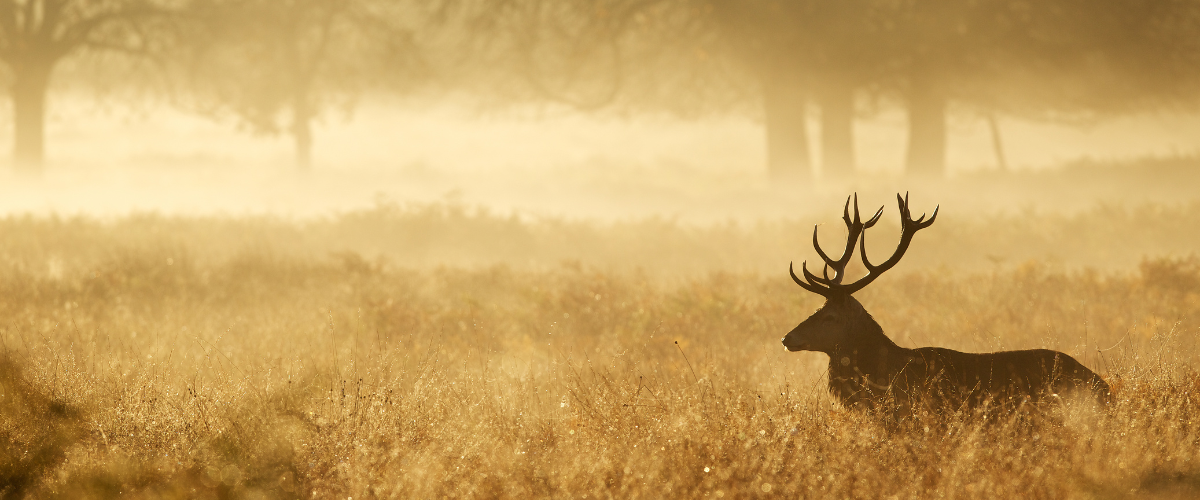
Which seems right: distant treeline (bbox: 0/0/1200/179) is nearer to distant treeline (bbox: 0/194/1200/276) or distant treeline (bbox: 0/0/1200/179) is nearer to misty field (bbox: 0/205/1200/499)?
distant treeline (bbox: 0/194/1200/276)

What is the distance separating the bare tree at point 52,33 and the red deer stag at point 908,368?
2086cm

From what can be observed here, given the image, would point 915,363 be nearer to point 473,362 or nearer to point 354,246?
point 473,362

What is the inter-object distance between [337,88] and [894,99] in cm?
1563

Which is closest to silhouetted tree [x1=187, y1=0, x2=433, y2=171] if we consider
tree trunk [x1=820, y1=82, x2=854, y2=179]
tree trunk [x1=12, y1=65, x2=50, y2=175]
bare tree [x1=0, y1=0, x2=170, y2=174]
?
bare tree [x1=0, y1=0, x2=170, y2=174]

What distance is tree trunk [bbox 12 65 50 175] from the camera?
69.6ft

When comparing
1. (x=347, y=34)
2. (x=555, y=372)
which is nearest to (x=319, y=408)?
(x=555, y=372)

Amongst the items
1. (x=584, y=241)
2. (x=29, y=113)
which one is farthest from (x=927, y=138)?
(x=29, y=113)

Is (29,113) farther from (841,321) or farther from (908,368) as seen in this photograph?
(908,368)

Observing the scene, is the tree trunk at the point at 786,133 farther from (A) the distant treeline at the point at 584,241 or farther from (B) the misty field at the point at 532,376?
(B) the misty field at the point at 532,376

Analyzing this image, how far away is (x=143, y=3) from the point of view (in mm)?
21000

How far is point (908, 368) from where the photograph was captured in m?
5.05

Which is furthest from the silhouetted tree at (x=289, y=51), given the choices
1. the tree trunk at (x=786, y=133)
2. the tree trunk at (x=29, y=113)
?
the tree trunk at (x=786, y=133)

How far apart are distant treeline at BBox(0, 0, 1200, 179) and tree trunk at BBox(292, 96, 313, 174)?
7 centimetres

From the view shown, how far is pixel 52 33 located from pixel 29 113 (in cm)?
234
